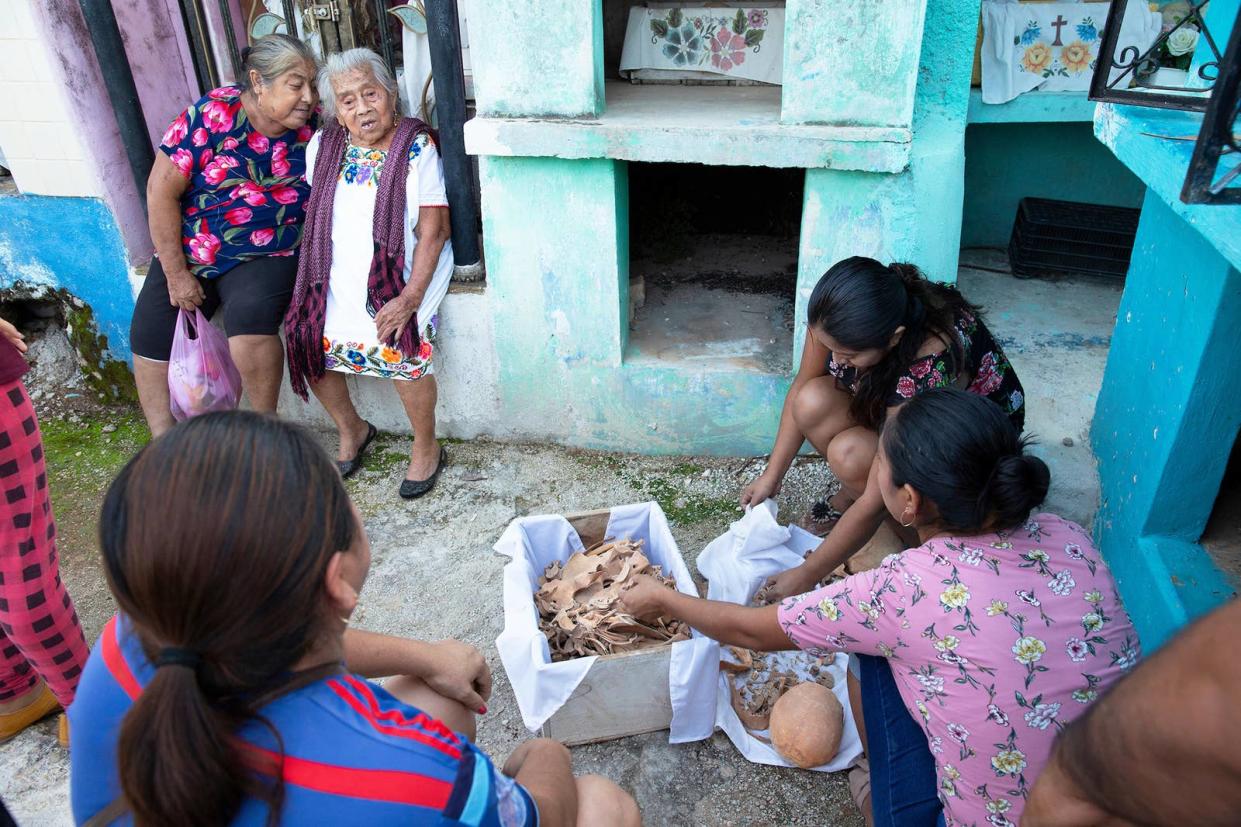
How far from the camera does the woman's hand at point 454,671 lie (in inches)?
72.2

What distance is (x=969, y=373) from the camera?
8.69 feet

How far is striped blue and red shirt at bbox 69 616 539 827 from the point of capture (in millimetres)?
1113

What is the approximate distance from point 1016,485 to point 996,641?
0.30 metres

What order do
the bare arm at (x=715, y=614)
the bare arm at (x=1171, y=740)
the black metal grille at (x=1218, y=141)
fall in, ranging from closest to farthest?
the bare arm at (x=1171, y=740), the black metal grille at (x=1218, y=141), the bare arm at (x=715, y=614)

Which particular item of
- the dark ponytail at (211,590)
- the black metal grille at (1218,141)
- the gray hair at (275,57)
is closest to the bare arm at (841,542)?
the black metal grille at (1218,141)

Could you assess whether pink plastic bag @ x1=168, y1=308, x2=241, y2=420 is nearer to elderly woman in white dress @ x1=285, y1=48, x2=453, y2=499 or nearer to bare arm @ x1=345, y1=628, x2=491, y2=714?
elderly woman in white dress @ x1=285, y1=48, x2=453, y2=499

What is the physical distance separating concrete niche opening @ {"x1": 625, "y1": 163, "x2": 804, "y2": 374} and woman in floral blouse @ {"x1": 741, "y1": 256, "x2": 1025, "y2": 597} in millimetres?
559

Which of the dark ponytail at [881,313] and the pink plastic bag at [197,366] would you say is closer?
the dark ponytail at [881,313]

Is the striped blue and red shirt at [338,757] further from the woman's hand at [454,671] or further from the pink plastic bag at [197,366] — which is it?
the pink plastic bag at [197,366]

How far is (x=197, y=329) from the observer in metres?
3.52

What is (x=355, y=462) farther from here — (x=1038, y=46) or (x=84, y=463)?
(x=1038, y=46)

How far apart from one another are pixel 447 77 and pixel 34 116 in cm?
182

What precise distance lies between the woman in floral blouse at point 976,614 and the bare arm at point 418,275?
2091 mm

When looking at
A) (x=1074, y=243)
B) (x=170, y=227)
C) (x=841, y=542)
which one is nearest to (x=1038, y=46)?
(x=1074, y=243)
